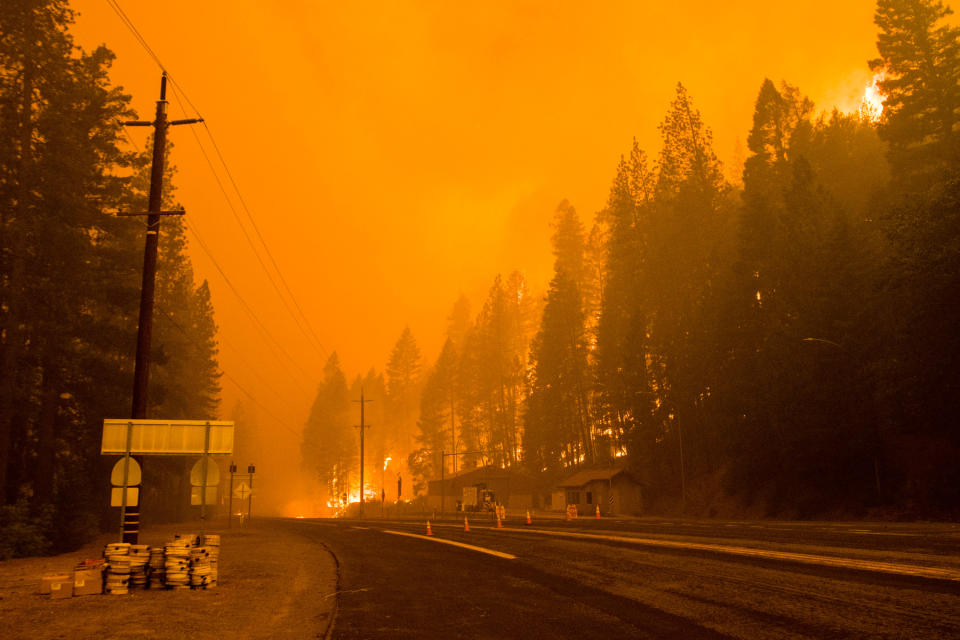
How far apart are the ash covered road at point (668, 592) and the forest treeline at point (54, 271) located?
1343cm

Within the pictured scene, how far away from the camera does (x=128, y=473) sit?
45.9 ft

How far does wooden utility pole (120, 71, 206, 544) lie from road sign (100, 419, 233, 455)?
1847 mm

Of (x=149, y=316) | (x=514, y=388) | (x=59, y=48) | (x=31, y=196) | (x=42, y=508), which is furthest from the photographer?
(x=514, y=388)

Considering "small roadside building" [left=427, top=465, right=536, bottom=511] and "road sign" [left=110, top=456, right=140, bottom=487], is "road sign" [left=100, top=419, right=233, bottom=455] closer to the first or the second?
"road sign" [left=110, top=456, right=140, bottom=487]

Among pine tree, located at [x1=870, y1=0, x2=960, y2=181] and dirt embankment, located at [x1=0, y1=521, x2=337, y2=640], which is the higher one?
pine tree, located at [x1=870, y1=0, x2=960, y2=181]

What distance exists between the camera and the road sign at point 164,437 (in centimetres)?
1369

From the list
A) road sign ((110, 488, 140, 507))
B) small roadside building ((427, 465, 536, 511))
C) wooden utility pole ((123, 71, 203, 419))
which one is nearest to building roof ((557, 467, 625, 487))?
small roadside building ((427, 465, 536, 511))

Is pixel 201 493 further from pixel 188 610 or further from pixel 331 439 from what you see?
pixel 331 439

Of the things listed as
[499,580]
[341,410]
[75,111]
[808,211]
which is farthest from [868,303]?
[341,410]

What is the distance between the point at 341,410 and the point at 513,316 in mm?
44305

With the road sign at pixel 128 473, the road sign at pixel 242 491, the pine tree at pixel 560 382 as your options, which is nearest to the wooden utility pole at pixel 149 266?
the road sign at pixel 128 473

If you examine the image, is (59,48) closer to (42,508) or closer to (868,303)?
(42,508)

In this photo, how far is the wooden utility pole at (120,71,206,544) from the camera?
1606 centimetres

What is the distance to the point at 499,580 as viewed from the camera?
510 inches
